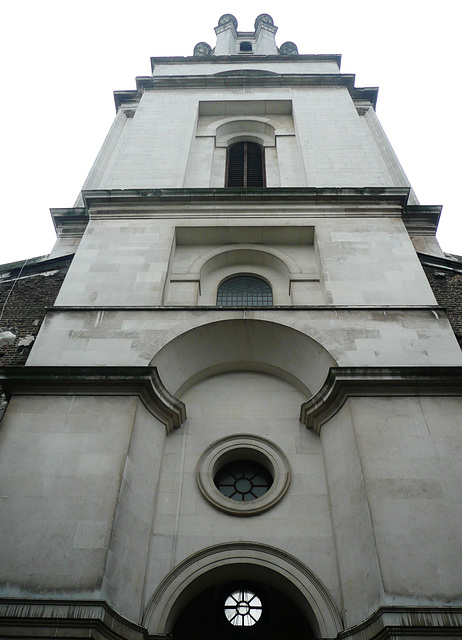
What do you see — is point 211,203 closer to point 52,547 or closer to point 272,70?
point 52,547

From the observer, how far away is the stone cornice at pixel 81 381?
10.3m

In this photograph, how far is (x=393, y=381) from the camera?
10.1 meters

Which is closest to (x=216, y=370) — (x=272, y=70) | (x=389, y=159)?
(x=389, y=159)

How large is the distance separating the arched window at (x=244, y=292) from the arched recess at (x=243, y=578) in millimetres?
6485

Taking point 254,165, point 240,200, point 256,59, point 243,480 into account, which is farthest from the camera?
point 256,59

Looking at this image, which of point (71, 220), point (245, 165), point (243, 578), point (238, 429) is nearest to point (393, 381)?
point (238, 429)

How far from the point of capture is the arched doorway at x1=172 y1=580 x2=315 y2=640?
1008cm

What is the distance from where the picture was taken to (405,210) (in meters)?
16.1

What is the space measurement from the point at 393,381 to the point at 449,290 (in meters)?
4.50

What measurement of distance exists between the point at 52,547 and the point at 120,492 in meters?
1.26

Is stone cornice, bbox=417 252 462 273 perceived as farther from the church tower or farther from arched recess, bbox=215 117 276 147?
arched recess, bbox=215 117 276 147

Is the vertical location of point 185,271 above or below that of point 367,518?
above

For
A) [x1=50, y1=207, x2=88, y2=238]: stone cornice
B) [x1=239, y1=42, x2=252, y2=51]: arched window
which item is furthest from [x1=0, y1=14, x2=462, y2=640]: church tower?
[x1=239, y1=42, x2=252, y2=51]: arched window

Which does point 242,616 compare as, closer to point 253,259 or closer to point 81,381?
point 81,381
